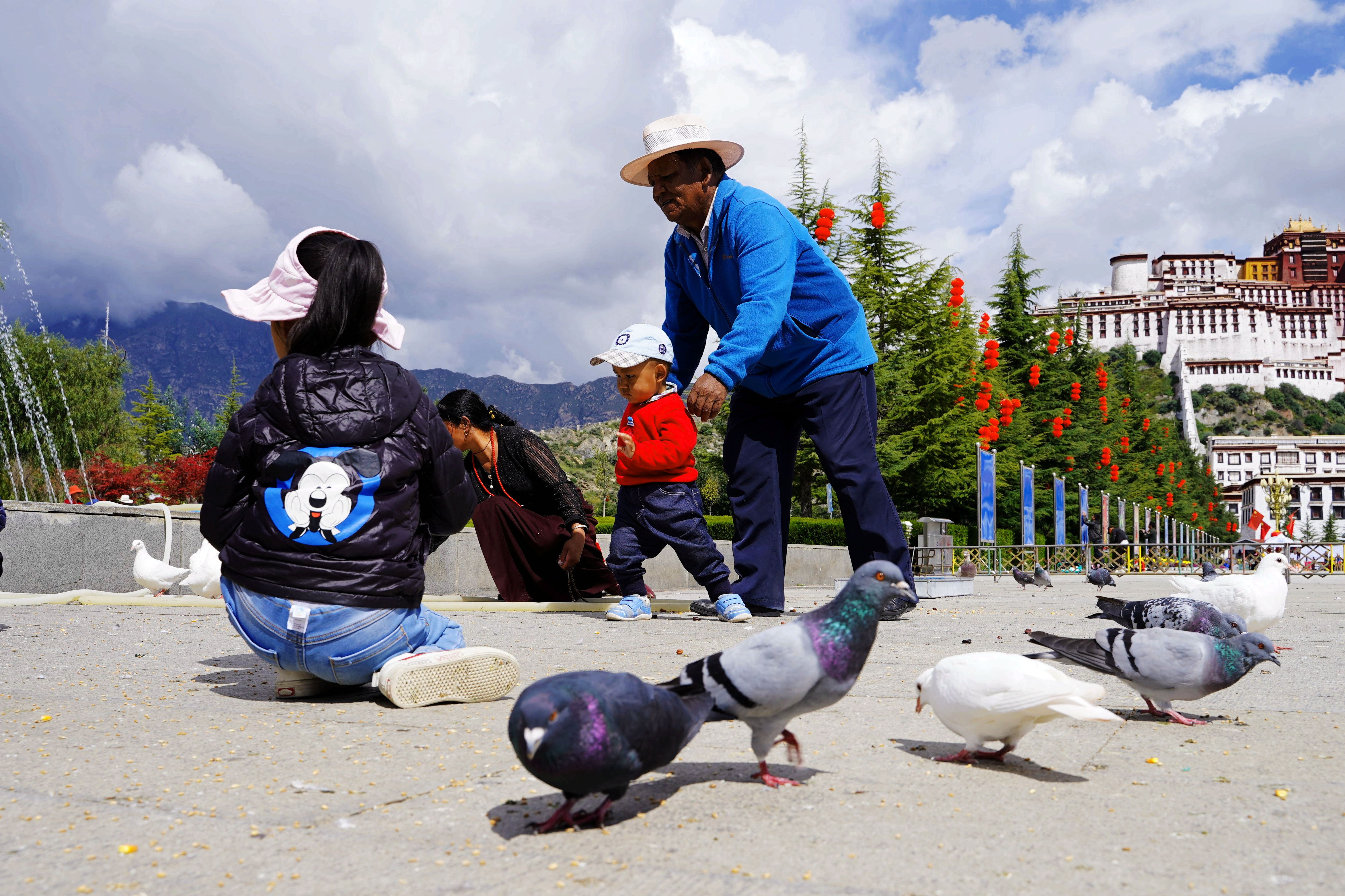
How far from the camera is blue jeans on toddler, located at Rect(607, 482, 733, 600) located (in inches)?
244

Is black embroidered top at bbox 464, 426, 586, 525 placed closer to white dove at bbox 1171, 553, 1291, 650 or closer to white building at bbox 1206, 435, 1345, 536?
white dove at bbox 1171, 553, 1291, 650

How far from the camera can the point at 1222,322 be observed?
134m

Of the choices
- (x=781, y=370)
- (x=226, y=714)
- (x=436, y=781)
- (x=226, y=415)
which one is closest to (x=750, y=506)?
(x=781, y=370)

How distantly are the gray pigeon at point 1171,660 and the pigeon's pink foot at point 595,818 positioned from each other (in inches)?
72.9

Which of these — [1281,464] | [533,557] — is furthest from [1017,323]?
[1281,464]

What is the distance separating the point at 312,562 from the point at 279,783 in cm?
87

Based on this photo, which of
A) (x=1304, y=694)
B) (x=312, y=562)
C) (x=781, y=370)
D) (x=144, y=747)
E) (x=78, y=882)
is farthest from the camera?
(x=781, y=370)

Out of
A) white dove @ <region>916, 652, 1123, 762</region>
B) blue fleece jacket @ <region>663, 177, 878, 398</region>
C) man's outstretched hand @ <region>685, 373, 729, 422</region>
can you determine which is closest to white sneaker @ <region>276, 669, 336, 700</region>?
white dove @ <region>916, 652, 1123, 762</region>

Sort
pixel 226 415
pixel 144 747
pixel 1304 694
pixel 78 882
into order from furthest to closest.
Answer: pixel 226 415, pixel 1304 694, pixel 144 747, pixel 78 882

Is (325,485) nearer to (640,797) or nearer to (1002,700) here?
(640,797)

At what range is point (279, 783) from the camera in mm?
2199

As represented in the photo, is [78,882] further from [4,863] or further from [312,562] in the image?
[312,562]

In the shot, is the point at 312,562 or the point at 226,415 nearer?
the point at 312,562

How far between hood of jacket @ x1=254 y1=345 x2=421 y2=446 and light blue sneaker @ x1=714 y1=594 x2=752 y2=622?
313 centimetres
